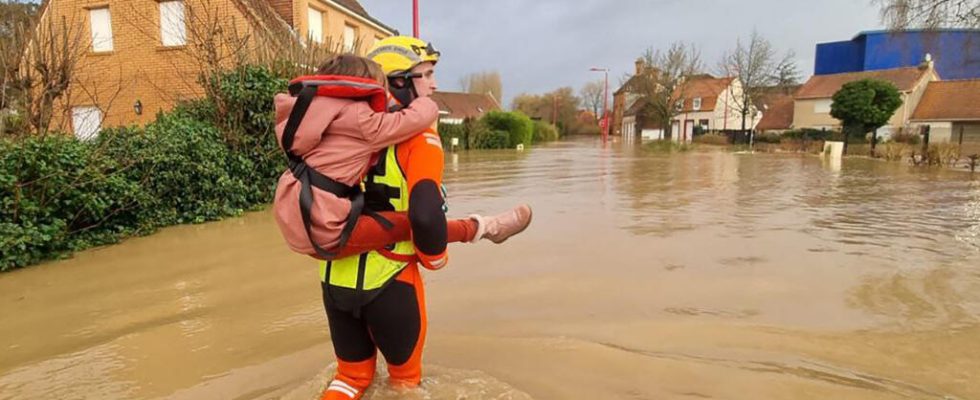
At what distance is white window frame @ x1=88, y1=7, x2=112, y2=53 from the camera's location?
15758 mm

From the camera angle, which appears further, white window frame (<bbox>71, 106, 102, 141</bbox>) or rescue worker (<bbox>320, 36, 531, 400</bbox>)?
white window frame (<bbox>71, 106, 102, 141</bbox>)

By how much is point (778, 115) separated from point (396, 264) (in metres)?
53.4

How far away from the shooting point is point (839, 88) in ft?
125

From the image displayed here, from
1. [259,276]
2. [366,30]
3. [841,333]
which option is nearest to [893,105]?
[366,30]

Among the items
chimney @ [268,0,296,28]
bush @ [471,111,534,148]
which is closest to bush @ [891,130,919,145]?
bush @ [471,111,534,148]

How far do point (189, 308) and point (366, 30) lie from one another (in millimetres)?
18985

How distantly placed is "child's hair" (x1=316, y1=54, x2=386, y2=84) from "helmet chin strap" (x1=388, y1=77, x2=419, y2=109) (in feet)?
0.53

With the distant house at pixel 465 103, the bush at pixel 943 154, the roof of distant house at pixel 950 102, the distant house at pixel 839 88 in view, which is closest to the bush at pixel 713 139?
the distant house at pixel 839 88

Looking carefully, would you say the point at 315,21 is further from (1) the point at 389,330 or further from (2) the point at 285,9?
(1) the point at 389,330

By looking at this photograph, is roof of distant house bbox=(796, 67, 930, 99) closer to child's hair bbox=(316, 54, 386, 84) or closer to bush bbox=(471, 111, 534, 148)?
bush bbox=(471, 111, 534, 148)

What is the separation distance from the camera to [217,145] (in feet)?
26.8

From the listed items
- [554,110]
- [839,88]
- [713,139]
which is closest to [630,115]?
[554,110]

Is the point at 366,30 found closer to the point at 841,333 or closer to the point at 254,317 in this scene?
the point at 254,317

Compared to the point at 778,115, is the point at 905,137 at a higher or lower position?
lower
